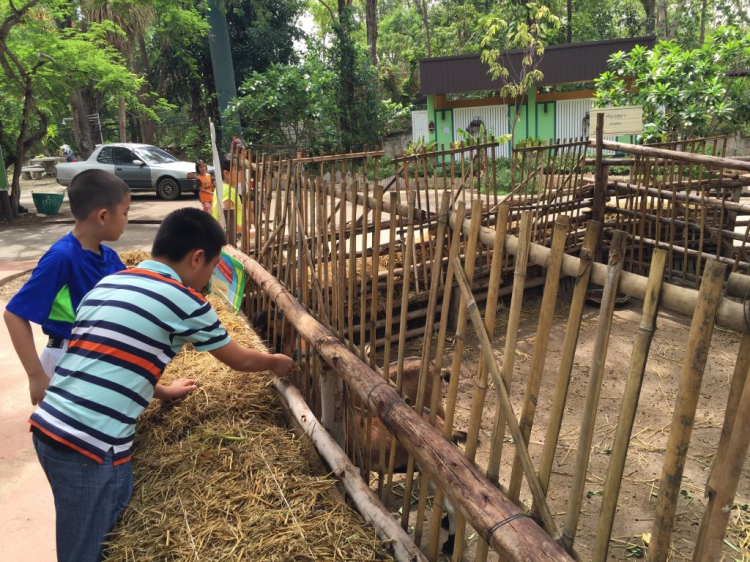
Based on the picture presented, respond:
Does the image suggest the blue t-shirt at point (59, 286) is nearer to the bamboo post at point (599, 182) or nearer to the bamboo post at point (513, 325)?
the bamboo post at point (513, 325)

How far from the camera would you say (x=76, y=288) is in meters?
2.51

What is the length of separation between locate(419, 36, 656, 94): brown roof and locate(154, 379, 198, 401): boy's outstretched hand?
53.7 feet

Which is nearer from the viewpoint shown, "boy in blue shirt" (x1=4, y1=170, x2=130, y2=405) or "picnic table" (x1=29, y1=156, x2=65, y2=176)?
"boy in blue shirt" (x1=4, y1=170, x2=130, y2=405)

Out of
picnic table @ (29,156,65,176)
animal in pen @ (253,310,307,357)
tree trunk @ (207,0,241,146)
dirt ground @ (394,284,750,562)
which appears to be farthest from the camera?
picnic table @ (29,156,65,176)

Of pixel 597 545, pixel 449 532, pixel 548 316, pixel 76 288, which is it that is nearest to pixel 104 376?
pixel 76 288

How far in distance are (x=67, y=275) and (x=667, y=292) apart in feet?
7.34

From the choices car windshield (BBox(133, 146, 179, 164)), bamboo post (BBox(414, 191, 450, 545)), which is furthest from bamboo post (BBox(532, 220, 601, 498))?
car windshield (BBox(133, 146, 179, 164))

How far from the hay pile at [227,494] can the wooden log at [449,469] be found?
392 mm

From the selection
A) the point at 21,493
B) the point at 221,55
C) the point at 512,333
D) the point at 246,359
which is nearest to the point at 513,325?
the point at 512,333

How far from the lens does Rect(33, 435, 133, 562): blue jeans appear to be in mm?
1970

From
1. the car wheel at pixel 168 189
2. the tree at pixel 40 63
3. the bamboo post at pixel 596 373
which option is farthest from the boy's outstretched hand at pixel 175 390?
the car wheel at pixel 168 189

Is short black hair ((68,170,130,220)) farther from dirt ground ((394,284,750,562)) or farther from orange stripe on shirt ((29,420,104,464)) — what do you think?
dirt ground ((394,284,750,562))

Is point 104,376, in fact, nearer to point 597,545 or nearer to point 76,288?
point 76,288

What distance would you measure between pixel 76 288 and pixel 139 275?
67 centimetres
